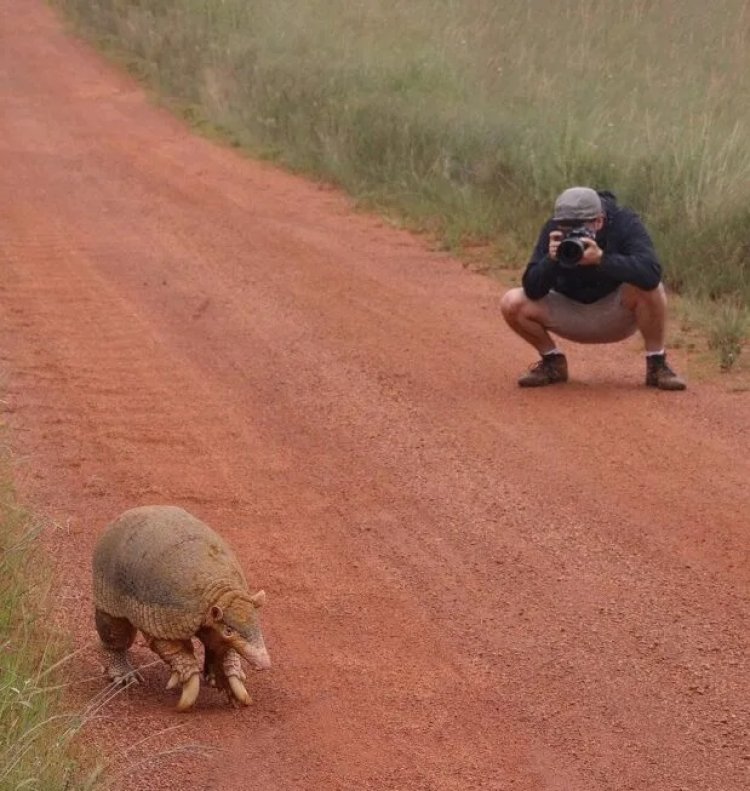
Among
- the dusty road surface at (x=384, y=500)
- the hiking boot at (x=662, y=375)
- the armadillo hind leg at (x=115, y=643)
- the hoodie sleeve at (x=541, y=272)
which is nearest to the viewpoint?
the dusty road surface at (x=384, y=500)

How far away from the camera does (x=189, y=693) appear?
485cm

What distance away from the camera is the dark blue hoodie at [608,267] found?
802cm

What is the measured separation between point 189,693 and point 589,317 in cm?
404

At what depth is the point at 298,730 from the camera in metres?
4.73

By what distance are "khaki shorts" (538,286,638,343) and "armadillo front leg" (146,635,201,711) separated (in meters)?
3.92

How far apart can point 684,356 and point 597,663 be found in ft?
13.6

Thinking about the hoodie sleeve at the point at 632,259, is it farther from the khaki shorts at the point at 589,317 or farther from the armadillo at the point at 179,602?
the armadillo at the point at 179,602

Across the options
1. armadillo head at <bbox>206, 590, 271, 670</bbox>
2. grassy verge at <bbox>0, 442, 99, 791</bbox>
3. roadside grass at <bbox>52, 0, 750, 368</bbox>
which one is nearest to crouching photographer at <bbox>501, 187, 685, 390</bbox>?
roadside grass at <bbox>52, 0, 750, 368</bbox>

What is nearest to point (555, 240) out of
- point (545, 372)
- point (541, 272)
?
point (541, 272)

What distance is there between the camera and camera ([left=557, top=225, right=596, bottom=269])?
785 centimetres

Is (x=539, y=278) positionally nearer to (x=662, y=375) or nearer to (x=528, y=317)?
(x=528, y=317)

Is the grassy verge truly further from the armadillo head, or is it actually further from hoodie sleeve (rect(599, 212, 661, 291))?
hoodie sleeve (rect(599, 212, 661, 291))

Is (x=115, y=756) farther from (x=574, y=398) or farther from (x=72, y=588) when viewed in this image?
(x=574, y=398)

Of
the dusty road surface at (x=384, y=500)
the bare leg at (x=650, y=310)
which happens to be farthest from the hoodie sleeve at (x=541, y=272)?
the dusty road surface at (x=384, y=500)
